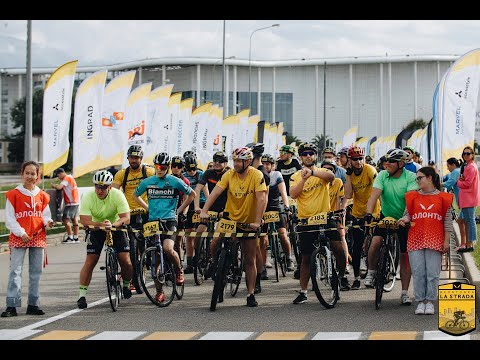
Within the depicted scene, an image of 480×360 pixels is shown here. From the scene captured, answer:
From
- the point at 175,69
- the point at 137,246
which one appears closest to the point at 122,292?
the point at 137,246

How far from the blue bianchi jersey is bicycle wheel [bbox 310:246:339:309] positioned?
199cm

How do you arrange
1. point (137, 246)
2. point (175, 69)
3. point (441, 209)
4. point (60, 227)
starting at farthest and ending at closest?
point (175, 69) < point (60, 227) < point (137, 246) < point (441, 209)

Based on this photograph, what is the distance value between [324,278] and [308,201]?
1048mm

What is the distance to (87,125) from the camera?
22.9 metres

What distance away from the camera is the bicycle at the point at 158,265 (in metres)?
11.5

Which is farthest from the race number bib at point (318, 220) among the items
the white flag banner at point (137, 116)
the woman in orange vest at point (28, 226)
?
the white flag banner at point (137, 116)

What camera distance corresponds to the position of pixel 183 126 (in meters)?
31.2

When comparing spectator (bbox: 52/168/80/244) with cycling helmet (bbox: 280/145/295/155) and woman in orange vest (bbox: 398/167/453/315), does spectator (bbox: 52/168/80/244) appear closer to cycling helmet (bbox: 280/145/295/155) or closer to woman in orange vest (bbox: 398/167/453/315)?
cycling helmet (bbox: 280/145/295/155)

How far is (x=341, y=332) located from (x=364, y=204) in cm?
395

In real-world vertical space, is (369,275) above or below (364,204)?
below

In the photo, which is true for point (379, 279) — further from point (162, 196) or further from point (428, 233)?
point (162, 196)

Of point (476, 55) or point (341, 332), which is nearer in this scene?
point (341, 332)

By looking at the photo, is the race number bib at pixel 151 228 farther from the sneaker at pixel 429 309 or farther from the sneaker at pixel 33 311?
the sneaker at pixel 429 309

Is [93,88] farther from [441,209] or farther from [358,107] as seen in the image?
[358,107]
